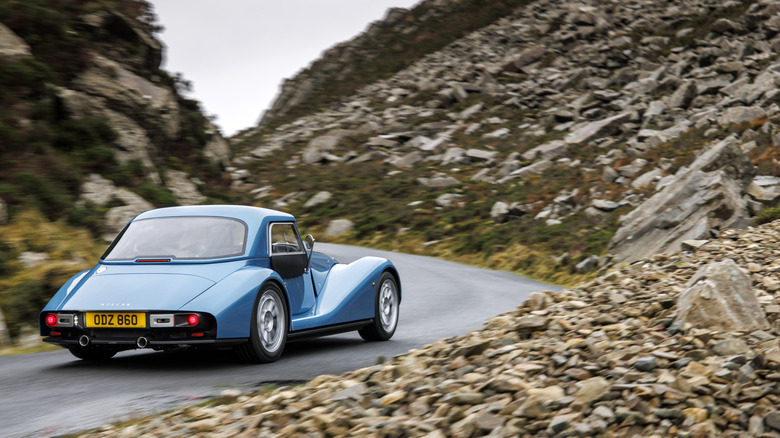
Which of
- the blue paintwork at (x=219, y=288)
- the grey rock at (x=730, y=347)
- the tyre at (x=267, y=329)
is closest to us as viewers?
the grey rock at (x=730, y=347)

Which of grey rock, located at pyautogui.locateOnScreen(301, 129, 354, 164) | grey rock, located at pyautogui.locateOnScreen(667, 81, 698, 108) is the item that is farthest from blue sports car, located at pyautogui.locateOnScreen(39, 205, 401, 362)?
grey rock, located at pyautogui.locateOnScreen(301, 129, 354, 164)

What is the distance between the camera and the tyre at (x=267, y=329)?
6.68 metres

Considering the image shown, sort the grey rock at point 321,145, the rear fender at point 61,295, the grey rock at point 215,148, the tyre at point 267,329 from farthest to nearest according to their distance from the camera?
the grey rock at point 321,145, the grey rock at point 215,148, the tyre at point 267,329, the rear fender at point 61,295

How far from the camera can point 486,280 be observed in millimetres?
16438

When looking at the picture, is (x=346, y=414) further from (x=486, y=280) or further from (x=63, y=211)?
(x=486, y=280)

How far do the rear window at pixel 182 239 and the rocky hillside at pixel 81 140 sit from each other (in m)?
2.41

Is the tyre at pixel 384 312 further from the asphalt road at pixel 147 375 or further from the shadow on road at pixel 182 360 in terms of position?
the shadow on road at pixel 182 360

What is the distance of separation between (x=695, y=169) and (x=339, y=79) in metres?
39.3

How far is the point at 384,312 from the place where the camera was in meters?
8.98

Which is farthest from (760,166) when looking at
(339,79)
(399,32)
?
(399,32)

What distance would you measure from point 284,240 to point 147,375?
2034mm

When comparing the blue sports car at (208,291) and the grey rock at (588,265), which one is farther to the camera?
the grey rock at (588,265)

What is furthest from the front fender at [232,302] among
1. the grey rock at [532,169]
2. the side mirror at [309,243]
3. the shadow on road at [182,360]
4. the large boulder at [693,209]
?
the grey rock at [532,169]

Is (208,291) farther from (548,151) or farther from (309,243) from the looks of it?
(548,151)
